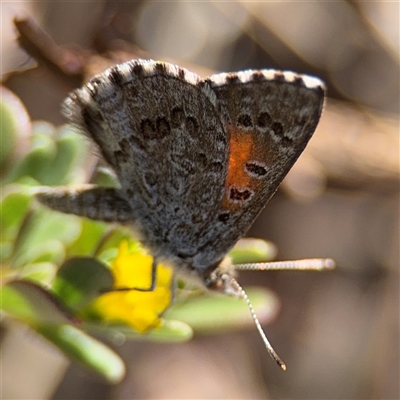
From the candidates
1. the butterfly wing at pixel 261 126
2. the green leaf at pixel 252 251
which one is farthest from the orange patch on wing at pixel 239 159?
the green leaf at pixel 252 251

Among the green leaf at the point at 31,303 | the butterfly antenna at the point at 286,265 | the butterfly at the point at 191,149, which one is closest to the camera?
the green leaf at the point at 31,303

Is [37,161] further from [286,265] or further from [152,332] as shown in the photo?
[286,265]

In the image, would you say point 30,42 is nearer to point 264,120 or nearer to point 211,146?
point 211,146

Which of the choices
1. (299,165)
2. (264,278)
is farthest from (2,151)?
(264,278)

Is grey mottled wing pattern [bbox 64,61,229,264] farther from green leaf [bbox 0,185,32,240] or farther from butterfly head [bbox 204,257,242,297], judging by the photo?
green leaf [bbox 0,185,32,240]

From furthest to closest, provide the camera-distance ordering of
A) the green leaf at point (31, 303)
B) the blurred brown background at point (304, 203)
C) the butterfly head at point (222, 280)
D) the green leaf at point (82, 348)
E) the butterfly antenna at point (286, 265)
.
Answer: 1. the blurred brown background at point (304, 203)
2. the butterfly antenna at point (286, 265)
3. the butterfly head at point (222, 280)
4. the green leaf at point (82, 348)
5. the green leaf at point (31, 303)

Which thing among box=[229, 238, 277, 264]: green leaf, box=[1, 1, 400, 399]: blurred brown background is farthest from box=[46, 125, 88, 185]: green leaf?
box=[1, 1, 400, 399]: blurred brown background

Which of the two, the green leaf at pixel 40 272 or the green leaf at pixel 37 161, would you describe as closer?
the green leaf at pixel 40 272

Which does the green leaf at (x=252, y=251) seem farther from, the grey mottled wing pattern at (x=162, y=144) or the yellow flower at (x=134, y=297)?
the yellow flower at (x=134, y=297)
